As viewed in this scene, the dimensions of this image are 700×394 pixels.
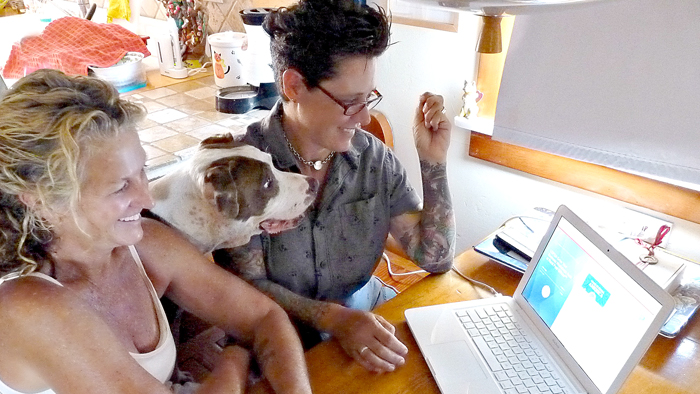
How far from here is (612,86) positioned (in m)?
1.34

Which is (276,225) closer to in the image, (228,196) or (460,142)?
(228,196)

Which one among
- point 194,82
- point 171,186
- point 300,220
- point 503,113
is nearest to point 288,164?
point 300,220

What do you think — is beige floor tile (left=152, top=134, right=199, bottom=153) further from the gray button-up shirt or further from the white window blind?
the white window blind

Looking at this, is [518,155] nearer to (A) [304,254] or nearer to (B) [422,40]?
(B) [422,40]

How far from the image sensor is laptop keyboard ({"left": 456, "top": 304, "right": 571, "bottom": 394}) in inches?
33.6

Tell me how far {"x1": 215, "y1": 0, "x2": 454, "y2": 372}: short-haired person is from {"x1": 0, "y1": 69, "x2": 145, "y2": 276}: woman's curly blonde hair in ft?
1.41

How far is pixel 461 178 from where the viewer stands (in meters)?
1.78

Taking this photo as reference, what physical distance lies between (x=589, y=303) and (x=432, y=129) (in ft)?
1.64

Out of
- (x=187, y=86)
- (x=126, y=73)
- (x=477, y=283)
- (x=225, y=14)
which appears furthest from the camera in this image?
(x=225, y=14)

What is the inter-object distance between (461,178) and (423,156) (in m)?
0.64

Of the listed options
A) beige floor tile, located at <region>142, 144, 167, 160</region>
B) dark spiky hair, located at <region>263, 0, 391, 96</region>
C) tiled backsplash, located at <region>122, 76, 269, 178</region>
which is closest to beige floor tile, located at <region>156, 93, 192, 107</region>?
tiled backsplash, located at <region>122, 76, 269, 178</region>

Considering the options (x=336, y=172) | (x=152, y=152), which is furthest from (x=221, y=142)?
(x=152, y=152)

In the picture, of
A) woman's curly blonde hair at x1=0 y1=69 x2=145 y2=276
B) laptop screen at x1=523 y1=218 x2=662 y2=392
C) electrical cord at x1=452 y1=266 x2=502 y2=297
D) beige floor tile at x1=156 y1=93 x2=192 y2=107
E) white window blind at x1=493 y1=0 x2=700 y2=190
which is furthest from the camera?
beige floor tile at x1=156 y1=93 x2=192 y2=107

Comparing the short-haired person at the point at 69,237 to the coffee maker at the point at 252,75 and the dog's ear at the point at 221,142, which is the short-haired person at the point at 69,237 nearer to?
the dog's ear at the point at 221,142
